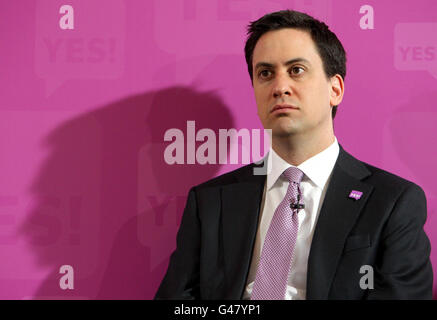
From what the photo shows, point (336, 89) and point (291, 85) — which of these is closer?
point (291, 85)

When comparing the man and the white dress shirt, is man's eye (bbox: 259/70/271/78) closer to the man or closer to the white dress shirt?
the man

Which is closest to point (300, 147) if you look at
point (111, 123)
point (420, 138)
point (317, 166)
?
point (317, 166)

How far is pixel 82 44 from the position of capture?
73.7 inches

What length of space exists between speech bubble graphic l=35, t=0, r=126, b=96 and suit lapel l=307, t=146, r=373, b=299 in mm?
982

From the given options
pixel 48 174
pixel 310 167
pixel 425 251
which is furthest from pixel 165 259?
pixel 425 251

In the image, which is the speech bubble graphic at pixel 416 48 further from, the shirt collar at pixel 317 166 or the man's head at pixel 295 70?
the shirt collar at pixel 317 166

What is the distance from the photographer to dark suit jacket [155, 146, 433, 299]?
52.3 inches

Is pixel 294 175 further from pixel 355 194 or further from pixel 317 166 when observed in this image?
pixel 355 194

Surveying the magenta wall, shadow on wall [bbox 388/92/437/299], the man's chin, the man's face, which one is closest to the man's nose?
the man's face

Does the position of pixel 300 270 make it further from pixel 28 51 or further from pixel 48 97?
pixel 28 51

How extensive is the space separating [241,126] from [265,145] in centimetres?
12

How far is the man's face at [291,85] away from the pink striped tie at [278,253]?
9.1 inches

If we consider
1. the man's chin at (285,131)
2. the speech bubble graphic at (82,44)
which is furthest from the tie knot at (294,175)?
the speech bubble graphic at (82,44)

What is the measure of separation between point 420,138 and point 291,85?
0.63 meters
